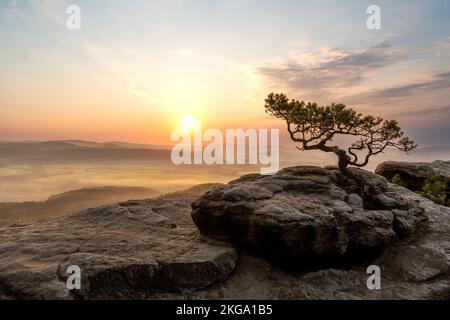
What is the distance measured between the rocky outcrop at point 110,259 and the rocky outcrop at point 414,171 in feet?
75.7

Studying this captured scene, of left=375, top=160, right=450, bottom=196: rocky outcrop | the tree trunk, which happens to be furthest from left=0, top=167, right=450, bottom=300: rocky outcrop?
left=375, top=160, right=450, bottom=196: rocky outcrop

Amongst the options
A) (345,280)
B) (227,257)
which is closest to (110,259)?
(227,257)

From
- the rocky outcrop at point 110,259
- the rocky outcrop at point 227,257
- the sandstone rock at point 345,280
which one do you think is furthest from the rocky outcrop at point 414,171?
the rocky outcrop at point 110,259

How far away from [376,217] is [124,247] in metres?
12.4

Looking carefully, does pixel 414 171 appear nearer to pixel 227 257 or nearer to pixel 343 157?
pixel 343 157

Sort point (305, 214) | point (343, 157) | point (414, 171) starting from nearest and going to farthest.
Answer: point (305, 214)
point (343, 157)
point (414, 171)

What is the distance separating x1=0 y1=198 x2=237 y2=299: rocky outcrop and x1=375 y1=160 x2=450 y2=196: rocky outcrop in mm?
23089

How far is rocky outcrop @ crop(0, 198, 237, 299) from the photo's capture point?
42.6 ft

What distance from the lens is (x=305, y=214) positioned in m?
15.6

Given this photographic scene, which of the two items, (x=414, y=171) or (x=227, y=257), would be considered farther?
(x=414, y=171)

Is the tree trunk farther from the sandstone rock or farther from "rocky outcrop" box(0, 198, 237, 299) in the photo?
"rocky outcrop" box(0, 198, 237, 299)

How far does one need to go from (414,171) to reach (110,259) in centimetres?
2945

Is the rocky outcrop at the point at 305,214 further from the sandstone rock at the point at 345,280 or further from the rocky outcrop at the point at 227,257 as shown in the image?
the sandstone rock at the point at 345,280
